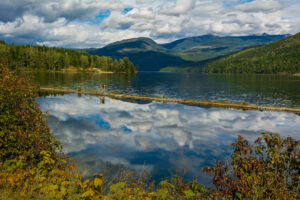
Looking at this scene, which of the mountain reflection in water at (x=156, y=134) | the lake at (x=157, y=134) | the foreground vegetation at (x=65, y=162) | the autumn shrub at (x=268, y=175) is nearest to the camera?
the foreground vegetation at (x=65, y=162)

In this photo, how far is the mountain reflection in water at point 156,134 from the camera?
24.4 metres

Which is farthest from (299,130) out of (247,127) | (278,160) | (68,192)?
(68,192)

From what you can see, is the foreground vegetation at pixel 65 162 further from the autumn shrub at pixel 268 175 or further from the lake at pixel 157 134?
the lake at pixel 157 134

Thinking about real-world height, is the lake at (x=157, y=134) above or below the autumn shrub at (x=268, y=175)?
below

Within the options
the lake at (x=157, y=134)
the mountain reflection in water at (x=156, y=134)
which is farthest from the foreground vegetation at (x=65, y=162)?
the mountain reflection in water at (x=156, y=134)

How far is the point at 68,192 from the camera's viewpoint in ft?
34.1

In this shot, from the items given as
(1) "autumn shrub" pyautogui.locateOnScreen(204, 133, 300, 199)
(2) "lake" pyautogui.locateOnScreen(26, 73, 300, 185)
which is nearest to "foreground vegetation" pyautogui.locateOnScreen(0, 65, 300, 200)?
(1) "autumn shrub" pyautogui.locateOnScreen(204, 133, 300, 199)

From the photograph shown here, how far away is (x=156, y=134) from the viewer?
35719 millimetres

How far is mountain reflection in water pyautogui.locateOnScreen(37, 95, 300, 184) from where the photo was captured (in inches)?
962

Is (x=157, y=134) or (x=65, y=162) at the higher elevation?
(x=65, y=162)

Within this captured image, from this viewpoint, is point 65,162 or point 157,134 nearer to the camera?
point 65,162

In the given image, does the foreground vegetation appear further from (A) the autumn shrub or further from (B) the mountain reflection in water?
(B) the mountain reflection in water

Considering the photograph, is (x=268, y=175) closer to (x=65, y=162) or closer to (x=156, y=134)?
(x=65, y=162)

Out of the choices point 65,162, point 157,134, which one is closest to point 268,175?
point 65,162
